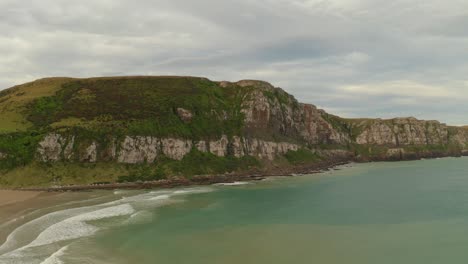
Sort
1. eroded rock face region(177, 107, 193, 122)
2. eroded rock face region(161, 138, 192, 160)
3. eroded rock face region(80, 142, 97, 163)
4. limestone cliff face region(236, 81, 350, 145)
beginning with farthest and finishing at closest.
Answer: limestone cliff face region(236, 81, 350, 145) < eroded rock face region(177, 107, 193, 122) < eroded rock face region(161, 138, 192, 160) < eroded rock face region(80, 142, 97, 163)

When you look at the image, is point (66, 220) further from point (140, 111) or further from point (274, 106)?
point (274, 106)

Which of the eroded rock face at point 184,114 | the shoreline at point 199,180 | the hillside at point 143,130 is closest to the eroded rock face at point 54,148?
the hillside at point 143,130

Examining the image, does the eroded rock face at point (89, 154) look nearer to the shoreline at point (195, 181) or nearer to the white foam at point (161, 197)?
the shoreline at point (195, 181)

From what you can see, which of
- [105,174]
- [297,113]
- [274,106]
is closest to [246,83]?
[274,106]

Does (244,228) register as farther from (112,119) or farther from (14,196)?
(112,119)

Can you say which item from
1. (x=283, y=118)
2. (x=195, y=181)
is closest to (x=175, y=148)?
(x=195, y=181)

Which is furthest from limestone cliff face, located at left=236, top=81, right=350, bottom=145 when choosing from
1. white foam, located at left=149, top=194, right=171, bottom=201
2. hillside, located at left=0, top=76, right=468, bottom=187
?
white foam, located at left=149, top=194, right=171, bottom=201

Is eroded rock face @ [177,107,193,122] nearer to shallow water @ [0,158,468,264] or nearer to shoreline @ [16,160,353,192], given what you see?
shoreline @ [16,160,353,192]
